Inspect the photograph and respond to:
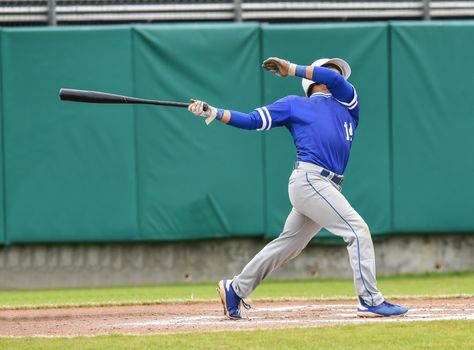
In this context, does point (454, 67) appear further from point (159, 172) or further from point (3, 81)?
point (3, 81)

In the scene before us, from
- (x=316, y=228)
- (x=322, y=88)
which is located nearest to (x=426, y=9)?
(x=322, y=88)

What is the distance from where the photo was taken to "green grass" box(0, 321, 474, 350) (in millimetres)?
6453

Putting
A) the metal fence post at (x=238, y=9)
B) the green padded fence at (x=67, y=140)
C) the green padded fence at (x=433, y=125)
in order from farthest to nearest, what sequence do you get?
the metal fence post at (x=238, y=9) → the green padded fence at (x=433, y=125) → the green padded fence at (x=67, y=140)

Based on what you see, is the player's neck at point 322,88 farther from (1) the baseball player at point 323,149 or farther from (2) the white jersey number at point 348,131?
(2) the white jersey number at point 348,131

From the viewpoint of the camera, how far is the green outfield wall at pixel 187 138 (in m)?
13.2

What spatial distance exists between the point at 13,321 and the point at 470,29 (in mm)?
7115

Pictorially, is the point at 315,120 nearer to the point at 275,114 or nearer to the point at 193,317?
the point at 275,114

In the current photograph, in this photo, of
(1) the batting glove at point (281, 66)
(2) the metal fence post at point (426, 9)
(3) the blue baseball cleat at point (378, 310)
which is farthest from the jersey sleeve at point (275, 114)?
(2) the metal fence post at point (426, 9)

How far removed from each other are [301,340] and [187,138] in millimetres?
6881

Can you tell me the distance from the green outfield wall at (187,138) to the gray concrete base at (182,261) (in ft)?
0.89

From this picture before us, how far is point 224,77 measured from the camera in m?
13.4

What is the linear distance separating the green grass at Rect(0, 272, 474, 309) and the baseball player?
2633 mm

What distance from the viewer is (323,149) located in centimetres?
800

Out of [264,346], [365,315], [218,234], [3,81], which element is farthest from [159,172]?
[264,346]
